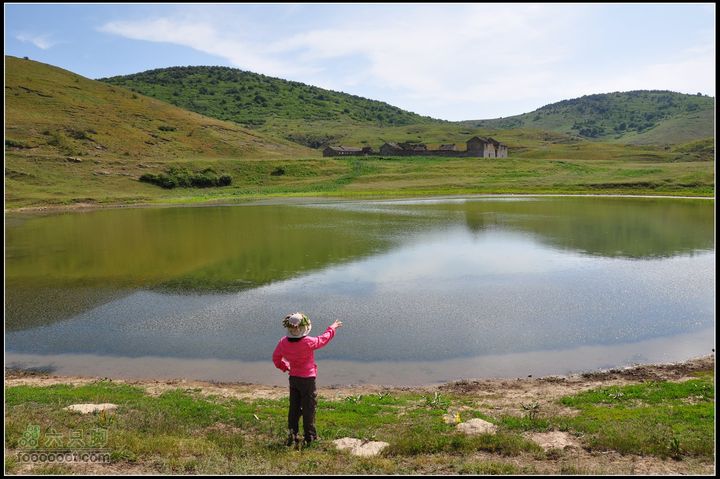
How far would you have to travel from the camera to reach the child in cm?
915

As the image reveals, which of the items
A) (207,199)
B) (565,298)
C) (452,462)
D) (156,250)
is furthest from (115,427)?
(207,199)

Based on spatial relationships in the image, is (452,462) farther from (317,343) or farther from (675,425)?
(675,425)

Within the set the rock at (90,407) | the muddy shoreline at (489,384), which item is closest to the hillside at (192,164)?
the muddy shoreline at (489,384)

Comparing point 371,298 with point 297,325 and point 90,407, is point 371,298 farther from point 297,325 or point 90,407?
point 297,325

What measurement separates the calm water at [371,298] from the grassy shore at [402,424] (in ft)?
4.80

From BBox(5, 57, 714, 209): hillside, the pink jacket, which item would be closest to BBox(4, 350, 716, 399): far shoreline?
the pink jacket

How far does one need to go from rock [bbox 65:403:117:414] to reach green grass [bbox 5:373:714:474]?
0.22 metres

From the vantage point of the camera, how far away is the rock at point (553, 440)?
922 centimetres

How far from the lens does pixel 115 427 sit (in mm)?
9727

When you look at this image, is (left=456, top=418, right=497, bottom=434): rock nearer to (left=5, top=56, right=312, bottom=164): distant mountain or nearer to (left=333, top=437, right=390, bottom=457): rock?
(left=333, top=437, right=390, bottom=457): rock

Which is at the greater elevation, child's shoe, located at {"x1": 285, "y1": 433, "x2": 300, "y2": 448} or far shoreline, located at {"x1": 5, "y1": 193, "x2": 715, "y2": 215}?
far shoreline, located at {"x1": 5, "y1": 193, "x2": 715, "y2": 215}

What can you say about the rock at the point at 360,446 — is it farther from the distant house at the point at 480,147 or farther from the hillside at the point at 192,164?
the distant house at the point at 480,147

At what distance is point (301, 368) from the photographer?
9289mm

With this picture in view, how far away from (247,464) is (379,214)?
47.3m
